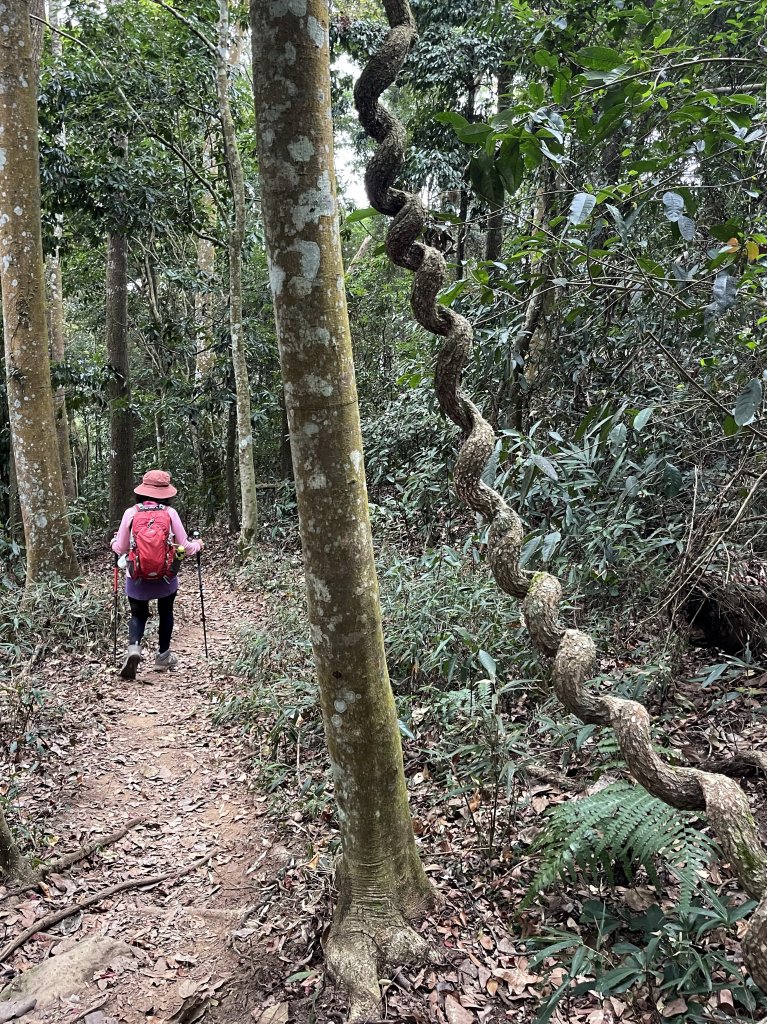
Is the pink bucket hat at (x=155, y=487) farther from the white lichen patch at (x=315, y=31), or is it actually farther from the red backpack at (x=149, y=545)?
the white lichen patch at (x=315, y=31)

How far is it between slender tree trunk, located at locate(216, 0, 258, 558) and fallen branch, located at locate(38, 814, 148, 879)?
645 centimetres

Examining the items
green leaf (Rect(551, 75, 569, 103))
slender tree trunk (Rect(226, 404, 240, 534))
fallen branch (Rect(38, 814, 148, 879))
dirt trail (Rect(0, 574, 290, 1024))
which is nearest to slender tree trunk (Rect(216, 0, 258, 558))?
slender tree trunk (Rect(226, 404, 240, 534))

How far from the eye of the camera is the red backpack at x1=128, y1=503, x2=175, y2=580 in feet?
20.0

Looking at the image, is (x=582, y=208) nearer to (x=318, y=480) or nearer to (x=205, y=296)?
(x=318, y=480)

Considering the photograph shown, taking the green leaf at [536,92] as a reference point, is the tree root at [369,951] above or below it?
below

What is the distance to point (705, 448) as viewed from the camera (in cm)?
364

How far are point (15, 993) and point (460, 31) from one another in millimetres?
12809

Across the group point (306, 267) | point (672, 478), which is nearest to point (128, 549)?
point (306, 267)

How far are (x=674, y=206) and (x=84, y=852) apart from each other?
449cm

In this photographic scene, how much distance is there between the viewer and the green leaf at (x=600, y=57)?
2.28 meters

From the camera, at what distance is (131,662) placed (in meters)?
6.12

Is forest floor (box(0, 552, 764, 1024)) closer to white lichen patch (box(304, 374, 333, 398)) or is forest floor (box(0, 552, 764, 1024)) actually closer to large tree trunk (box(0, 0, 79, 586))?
white lichen patch (box(304, 374, 333, 398))

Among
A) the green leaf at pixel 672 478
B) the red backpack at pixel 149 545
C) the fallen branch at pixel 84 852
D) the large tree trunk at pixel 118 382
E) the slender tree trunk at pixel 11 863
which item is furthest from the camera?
the large tree trunk at pixel 118 382

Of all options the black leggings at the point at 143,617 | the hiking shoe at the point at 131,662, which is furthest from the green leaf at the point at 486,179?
the hiking shoe at the point at 131,662
